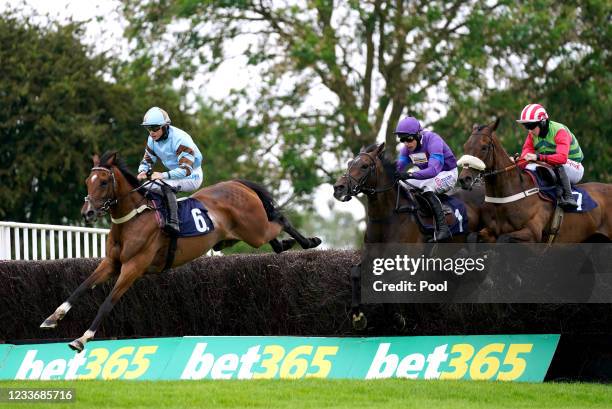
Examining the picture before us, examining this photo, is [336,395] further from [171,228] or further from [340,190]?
[171,228]

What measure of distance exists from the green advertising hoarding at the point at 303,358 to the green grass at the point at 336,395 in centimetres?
46

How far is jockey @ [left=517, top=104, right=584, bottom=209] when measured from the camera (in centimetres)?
1201

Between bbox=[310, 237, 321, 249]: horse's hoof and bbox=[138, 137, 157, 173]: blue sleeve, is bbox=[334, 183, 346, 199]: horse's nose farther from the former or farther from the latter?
bbox=[138, 137, 157, 173]: blue sleeve

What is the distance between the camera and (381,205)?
1201 cm

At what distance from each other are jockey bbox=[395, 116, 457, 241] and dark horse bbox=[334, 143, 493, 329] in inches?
4.9

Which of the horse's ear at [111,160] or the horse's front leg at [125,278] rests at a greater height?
the horse's ear at [111,160]

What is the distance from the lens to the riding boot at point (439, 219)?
39.4 ft

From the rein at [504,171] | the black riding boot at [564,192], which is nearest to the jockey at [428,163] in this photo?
the rein at [504,171]

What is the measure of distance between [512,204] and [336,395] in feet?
9.87

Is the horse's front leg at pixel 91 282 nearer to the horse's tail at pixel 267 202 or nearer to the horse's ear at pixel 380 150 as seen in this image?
the horse's tail at pixel 267 202

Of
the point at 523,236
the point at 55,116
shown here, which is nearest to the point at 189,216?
the point at 523,236

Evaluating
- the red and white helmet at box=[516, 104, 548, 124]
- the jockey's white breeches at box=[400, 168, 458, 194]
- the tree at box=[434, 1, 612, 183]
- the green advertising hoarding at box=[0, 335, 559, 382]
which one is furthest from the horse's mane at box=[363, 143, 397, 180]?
the tree at box=[434, 1, 612, 183]

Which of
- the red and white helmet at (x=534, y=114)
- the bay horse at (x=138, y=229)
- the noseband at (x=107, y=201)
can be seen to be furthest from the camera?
the red and white helmet at (x=534, y=114)

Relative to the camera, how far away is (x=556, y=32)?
2617cm
